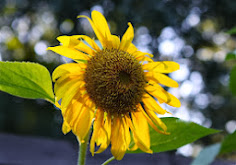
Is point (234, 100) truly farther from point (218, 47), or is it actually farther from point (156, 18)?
point (156, 18)

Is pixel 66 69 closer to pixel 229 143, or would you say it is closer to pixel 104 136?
pixel 104 136

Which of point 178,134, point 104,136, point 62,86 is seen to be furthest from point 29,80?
point 178,134

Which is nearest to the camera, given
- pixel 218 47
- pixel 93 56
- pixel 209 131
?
pixel 209 131

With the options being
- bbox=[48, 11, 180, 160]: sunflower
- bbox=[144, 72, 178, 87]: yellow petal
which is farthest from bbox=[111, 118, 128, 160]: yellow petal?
bbox=[144, 72, 178, 87]: yellow petal

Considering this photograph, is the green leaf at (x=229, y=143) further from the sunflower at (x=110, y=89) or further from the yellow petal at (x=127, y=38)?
the yellow petal at (x=127, y=38)

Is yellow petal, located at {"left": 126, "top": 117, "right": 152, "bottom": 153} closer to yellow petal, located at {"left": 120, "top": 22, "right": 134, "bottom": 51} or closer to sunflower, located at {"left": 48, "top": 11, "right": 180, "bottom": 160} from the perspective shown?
sunflower, located at {"left": 48, "top": 11, "right": 180, "bottom": 160}

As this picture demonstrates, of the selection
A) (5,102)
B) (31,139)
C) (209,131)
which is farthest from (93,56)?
(5,102)
